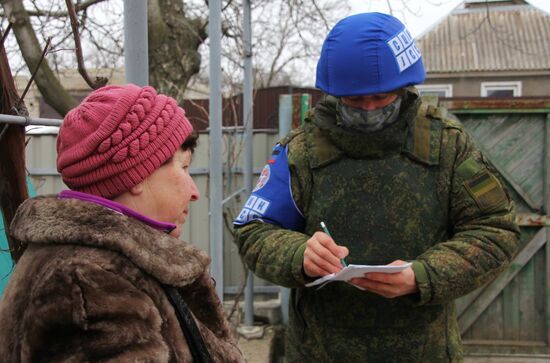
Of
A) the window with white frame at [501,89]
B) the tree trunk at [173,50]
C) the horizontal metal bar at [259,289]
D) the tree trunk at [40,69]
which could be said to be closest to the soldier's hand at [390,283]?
the tree trunk at [40,69]

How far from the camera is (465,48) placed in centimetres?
1881

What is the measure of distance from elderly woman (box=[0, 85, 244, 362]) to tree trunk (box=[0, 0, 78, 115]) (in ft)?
6.28

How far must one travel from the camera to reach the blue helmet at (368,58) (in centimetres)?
167

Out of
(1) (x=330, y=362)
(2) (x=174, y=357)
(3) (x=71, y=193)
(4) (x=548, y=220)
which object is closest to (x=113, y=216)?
(3) (x=71, y=193)

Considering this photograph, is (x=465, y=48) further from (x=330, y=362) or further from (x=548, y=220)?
(x=330, y=362)

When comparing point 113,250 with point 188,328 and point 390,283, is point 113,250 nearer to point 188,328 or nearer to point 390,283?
point 188,328

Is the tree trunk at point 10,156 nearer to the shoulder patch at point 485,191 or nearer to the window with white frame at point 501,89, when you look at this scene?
the shoulder patch at point 485,191

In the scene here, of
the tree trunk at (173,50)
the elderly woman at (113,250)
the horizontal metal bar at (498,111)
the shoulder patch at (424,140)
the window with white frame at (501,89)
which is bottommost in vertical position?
the elderly woman at (113,250)

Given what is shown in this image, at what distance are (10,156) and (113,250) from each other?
60 cm

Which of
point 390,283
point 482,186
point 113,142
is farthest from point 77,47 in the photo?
point 482,186

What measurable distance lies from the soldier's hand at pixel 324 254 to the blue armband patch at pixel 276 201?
252 mm

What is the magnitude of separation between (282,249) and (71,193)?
72 centimetres

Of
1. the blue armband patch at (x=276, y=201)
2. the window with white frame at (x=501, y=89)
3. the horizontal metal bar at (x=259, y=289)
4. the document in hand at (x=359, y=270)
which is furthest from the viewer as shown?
the window with white frame at (x=501, y=89)

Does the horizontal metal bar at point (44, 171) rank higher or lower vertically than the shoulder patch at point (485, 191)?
lower
